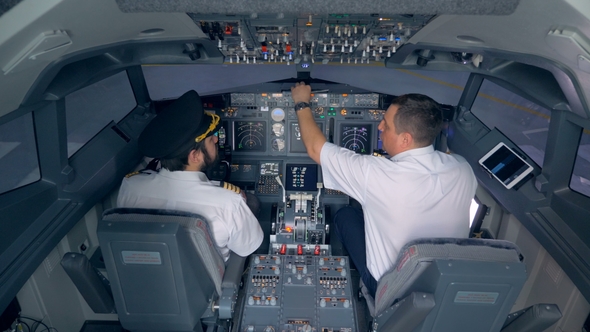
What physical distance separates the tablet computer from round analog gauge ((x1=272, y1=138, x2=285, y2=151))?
53.8 inches

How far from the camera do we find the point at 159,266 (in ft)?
5.49

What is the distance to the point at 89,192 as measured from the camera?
8.11 feet

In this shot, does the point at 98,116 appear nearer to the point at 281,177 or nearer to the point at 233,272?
the point at 281,177

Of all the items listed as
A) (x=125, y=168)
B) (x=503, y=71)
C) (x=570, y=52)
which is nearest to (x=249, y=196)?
(x=125, y=168)

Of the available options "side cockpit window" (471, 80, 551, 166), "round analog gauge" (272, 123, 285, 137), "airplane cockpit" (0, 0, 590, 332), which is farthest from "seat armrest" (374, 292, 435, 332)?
"side cockpit window" (471, 80, 551, 166)

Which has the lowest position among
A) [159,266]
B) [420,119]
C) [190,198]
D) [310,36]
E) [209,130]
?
[159,266]

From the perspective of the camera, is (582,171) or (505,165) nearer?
(505,165)

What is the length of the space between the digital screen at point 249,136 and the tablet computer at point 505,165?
152cm

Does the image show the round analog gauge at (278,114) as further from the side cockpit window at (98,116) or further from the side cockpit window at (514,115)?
the side cockpit window at (514,115)

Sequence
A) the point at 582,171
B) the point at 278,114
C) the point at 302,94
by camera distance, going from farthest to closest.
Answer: the point at 582,171 < the point at 278,114 < the point at 302,94

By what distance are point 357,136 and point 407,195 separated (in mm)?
1266

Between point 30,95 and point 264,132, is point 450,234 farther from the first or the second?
point 30,95

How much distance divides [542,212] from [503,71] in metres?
0.84

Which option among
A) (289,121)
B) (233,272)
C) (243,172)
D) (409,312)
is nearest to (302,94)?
(289,121)
